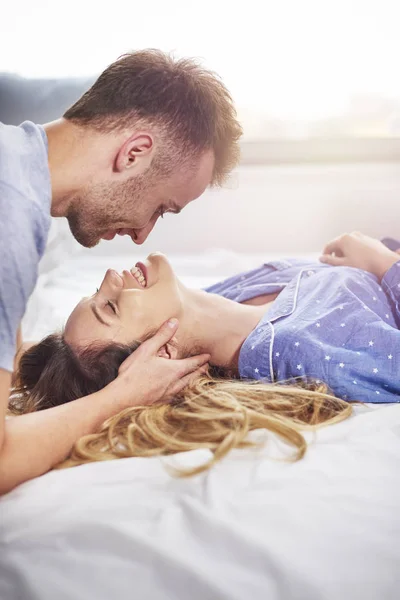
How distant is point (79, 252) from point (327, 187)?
102 centimetres

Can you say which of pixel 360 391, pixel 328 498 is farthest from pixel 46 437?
pixel 360 391

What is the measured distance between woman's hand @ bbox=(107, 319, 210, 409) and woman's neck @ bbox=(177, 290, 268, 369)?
8 cm

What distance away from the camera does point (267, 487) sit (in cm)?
85

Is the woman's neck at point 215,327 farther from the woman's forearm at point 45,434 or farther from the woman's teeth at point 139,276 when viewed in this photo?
the woman's forearm at point 45,434

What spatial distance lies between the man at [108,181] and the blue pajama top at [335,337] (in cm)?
15

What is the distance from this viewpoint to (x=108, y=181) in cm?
125

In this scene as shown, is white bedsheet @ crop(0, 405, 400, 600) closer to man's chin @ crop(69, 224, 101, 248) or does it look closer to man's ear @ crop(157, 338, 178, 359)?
man's ear @ crop(157, 338, 178, 359)

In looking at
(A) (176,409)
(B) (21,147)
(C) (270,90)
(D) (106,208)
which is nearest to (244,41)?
(C) (270,90)

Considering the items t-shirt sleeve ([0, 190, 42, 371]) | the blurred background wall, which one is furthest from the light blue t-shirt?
the blurred background wall

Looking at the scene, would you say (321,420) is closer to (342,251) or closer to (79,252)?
(342,251)

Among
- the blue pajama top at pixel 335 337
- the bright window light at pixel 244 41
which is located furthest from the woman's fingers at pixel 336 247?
the bright window light at pixel 244 41

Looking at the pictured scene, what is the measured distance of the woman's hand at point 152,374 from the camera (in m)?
1.13

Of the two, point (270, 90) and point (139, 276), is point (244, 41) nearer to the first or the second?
point (270, 90)

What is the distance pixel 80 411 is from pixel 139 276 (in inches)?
15.1
